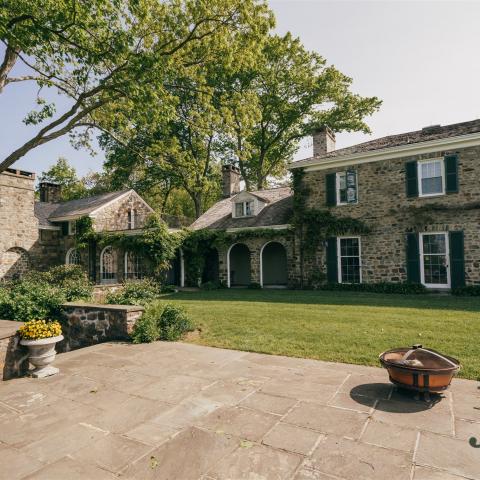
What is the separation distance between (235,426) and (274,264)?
58.7 feet

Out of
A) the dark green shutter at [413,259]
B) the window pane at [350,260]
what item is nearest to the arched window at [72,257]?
the window pane at [350,260]

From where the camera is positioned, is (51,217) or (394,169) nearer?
(394,169)

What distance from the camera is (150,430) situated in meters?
3.54

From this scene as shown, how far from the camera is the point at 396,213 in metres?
15.4

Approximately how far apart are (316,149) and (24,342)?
17.1 metres

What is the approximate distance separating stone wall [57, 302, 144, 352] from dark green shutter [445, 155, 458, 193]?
13.6 meters

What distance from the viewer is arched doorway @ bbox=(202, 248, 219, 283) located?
21.2 metres

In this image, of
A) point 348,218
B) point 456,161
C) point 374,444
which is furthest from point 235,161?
point 374,444

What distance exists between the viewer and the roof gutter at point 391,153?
13.9 meters

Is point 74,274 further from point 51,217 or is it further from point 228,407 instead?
point 228,407

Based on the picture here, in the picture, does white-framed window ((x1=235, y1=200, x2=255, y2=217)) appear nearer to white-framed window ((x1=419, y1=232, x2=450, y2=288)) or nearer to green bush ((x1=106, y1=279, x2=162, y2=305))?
white-framed window ((x1=419, y1=232, x2=450, y2=288))

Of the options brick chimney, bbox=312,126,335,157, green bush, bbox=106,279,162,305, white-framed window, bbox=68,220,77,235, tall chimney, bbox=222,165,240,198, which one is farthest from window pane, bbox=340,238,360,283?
white-framed window, bbox=68,220,77,235

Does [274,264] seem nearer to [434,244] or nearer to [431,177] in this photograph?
[434,244]

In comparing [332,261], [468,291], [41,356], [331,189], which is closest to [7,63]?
[41,356]
